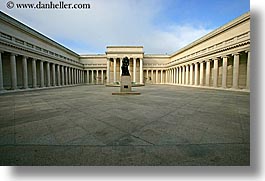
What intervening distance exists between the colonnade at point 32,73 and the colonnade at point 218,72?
3689cm

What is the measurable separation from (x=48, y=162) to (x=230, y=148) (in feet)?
13.8

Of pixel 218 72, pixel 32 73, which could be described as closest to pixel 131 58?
pixel 218 72

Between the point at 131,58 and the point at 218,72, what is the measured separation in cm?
3617

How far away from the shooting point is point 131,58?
57031 millimetres

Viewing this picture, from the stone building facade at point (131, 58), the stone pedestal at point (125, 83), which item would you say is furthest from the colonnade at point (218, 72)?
the stone pedestal at point (125, 83)

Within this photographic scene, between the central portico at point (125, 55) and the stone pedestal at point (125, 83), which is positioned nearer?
the stone pedestal at point (125, 83)

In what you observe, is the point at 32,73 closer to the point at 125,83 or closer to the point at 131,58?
the point at 125,83

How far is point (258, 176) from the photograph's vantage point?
2.78 meters

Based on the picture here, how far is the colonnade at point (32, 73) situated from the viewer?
69.8 ft

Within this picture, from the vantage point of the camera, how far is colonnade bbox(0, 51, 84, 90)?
21.3m

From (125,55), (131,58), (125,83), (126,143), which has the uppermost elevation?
(125,55)

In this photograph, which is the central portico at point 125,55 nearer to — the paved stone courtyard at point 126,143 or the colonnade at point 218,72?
the colonnade at point 218,72

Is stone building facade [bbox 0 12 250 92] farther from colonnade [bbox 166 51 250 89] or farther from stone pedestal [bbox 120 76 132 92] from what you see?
stone pedestal [bbox 120 76 132 92]

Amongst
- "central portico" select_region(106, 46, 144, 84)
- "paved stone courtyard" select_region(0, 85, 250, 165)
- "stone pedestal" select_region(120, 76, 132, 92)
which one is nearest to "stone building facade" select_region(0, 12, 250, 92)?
"central portico" select_region(106, 46, 144, 84)
